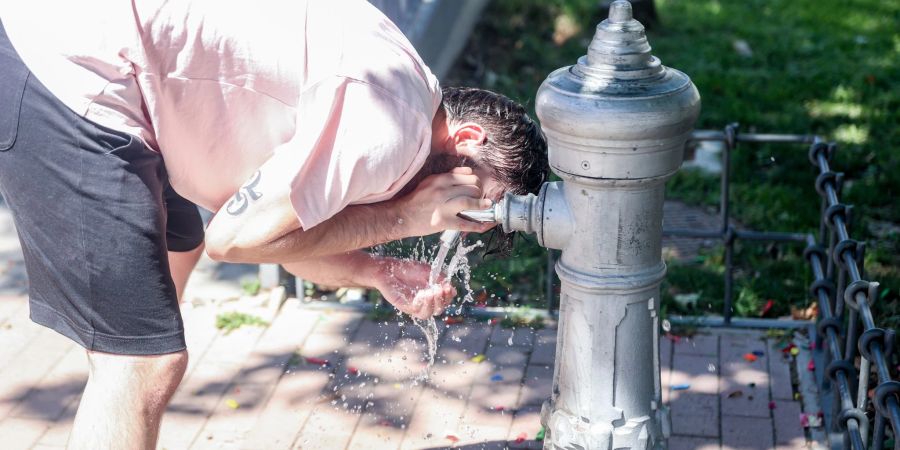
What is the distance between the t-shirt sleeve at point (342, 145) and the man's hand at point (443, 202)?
16 cm

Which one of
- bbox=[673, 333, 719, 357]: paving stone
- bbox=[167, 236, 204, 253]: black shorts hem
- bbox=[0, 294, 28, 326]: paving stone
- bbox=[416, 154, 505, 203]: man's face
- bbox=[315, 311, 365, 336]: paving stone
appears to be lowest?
bbox=[0, 294, 28, 326]: paving stone

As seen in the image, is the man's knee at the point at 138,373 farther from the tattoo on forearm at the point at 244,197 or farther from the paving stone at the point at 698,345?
the paving stone at the point at 698,345

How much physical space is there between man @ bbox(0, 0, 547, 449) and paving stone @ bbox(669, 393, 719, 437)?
4.09ft

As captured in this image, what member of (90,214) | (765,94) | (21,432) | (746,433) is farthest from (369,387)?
(765,94)

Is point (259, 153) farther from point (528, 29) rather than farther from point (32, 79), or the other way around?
point (528, 29)

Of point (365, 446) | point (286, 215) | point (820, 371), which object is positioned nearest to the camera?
point (286, 215)

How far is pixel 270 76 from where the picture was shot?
6.94ft

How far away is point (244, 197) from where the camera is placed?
2.14 meters

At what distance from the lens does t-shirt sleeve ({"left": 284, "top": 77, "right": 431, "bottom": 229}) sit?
201cm

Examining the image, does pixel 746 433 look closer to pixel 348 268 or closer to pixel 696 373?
pixel 696 373

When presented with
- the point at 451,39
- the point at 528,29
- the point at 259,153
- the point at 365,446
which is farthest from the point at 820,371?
the point at 528,29

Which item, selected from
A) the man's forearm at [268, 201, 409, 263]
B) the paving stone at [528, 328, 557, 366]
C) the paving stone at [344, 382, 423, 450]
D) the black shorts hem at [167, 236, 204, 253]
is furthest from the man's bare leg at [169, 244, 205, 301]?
the paving stone at [528, 328, 557, 366]

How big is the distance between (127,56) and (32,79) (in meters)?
0.19

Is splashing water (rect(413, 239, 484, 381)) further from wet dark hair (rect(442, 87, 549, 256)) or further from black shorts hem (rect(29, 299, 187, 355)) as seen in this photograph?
black shorts hem (rect(29, 299, 187, 355))
